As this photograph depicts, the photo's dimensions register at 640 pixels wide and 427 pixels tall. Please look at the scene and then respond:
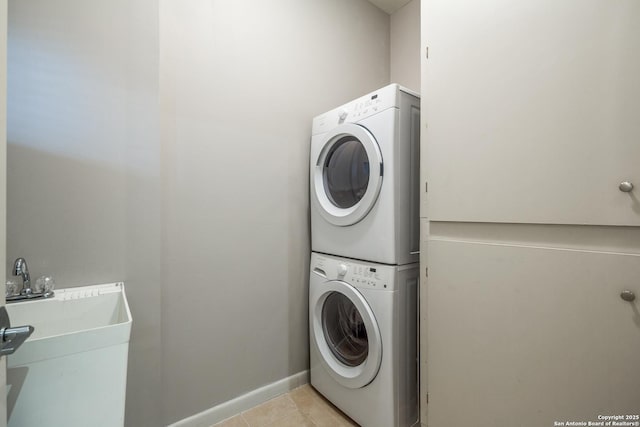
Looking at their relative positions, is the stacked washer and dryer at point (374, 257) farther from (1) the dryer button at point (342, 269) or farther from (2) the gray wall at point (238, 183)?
(2) the gray wall at point (238, 183)

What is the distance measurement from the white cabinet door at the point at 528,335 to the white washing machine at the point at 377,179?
19cm

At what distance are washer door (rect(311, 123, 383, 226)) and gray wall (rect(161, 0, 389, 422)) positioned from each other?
0.20m

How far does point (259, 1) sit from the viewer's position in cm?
161

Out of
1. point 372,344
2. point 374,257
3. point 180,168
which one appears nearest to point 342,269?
point 374,257

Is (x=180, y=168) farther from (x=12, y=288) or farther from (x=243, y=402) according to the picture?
(x=243, y=402)

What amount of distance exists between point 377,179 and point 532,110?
61cm

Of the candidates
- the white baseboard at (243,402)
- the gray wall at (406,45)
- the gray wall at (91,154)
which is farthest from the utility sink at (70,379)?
the gray wall at (406,45)

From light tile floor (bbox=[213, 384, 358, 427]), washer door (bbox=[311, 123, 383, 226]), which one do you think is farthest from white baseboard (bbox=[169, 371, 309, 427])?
washer door (bbox=[311, 123, 383, 226])

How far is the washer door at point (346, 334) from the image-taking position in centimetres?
133

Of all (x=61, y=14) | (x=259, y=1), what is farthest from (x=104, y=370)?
(x=259, y=1)

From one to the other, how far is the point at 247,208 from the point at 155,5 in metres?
1.04

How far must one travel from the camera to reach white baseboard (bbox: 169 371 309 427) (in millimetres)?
1438

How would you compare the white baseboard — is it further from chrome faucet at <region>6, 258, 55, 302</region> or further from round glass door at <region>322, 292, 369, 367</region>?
chrome faucet at <region>6, 258, 55, 302</region>

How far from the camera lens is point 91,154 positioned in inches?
45.0
